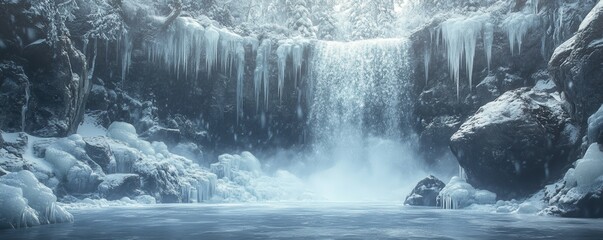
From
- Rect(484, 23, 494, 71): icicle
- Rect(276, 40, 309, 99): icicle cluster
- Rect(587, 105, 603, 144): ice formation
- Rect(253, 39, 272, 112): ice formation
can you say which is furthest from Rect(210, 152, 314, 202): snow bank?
Rect(587, 105, 603, 144): ice formation

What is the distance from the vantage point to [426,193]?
1709 centimetres

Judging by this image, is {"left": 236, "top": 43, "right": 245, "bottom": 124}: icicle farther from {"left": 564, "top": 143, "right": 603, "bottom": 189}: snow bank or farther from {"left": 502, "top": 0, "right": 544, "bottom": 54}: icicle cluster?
{"left": 564, "top": 143, "right": 603, "bottom": 189}: snow bank

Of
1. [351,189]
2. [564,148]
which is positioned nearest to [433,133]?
[351,189]

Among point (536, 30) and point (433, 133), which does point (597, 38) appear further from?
point (433, 133)

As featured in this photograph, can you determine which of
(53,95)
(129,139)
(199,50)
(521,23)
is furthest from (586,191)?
(199,50)

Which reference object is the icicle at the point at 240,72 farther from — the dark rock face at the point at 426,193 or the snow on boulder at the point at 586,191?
the snow on boulder at the point at 586,191

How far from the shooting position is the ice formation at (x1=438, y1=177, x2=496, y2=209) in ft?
47.9

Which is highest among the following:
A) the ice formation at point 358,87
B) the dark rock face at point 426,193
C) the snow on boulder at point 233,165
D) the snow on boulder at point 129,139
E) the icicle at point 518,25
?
the icicle at point 518,25

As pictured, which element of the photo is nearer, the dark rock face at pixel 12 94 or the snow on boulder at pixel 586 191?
the snow on boulder at pixel 586 191

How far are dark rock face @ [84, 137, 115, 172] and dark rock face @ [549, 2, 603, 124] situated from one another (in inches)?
569

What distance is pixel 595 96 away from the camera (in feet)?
39.3

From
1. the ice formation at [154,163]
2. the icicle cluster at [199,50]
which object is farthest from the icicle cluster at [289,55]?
the ice formation at [154,163]

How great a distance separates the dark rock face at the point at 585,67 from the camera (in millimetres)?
11773

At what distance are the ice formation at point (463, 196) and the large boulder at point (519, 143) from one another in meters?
0.51
